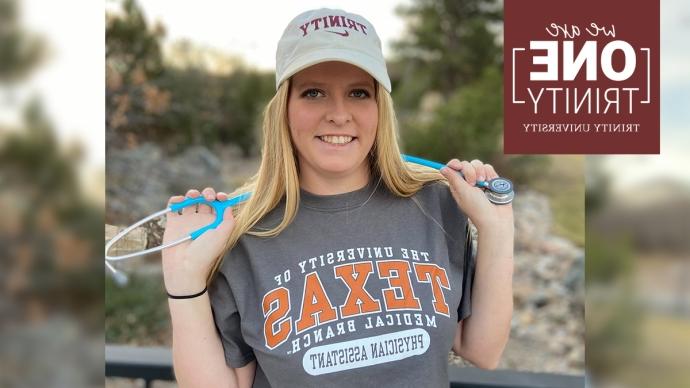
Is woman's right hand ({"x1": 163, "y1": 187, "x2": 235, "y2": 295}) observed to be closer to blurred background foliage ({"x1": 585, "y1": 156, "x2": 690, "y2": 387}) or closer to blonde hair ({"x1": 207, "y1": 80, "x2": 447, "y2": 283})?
blonde hair ({"x1": 207, "y1": 80, "x2": 447, "y2": 283})

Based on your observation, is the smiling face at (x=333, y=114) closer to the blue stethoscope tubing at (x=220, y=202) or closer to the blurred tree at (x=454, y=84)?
the blue stethoscope tubing at (x=220, y=202)

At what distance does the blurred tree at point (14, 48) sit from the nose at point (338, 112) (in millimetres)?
434

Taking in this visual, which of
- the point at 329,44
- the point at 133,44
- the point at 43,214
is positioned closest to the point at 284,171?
the point at 329,44

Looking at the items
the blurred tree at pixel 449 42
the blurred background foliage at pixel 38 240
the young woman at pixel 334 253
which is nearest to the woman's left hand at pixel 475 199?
the young woman at pixel 334 253

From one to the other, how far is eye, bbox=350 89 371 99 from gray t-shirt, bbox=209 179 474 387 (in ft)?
0.53

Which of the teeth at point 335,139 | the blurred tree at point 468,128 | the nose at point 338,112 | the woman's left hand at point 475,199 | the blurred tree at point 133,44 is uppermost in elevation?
the blurred tree at point 133,44

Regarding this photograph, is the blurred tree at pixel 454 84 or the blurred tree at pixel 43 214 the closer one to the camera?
the blurred tree at pixel 43 214

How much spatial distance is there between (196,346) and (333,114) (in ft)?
1.41

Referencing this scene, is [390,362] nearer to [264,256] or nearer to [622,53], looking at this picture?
[264,256]

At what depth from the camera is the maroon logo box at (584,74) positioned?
1.52m

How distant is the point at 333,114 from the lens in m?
1.10

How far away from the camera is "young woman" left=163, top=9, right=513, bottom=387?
111 cm

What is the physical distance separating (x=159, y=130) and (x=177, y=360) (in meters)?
3.26

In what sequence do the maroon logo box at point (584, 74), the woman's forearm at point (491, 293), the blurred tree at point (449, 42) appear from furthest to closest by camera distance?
the blurred tree at point (449, 42)
the maroon logo box at point (584, 74)
the woman's forearm at point (491, 293)
